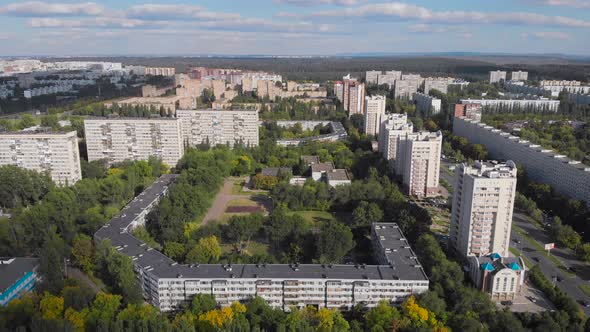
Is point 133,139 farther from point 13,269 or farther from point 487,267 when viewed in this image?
point 487,267

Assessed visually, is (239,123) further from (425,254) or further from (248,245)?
(425,254)

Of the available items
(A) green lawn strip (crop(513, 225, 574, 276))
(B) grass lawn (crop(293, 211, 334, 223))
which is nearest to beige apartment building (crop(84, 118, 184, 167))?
(B) grass lawn (crop(293, 211, 334, 223))

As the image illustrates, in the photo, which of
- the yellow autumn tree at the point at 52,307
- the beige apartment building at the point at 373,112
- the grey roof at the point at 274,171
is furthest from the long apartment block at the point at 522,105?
the yellow autumn tree at the point at 52,307

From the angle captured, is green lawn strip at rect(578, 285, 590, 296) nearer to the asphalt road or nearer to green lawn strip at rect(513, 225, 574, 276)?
the asphalt road

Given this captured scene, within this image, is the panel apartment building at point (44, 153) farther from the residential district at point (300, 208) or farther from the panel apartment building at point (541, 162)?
the panel apartment building at point (541, 162)

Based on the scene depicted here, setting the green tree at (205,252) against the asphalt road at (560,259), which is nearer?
the asphalt road at (560,259)

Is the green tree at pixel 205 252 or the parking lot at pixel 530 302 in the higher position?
the green tree at pixel 205 252

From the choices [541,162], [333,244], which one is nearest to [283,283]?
[333,244]
